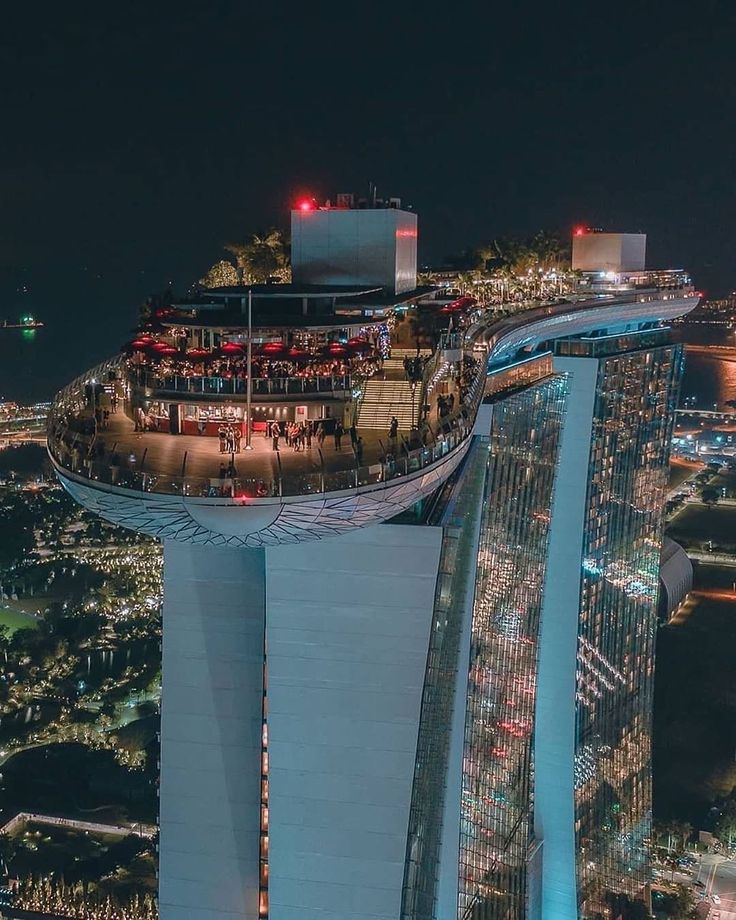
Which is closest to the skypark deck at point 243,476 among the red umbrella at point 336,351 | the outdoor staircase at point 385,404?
the outdoor staircase at point 385,404

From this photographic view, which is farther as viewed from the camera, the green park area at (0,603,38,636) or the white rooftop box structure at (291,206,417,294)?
the green park area at (0,603,38,636)

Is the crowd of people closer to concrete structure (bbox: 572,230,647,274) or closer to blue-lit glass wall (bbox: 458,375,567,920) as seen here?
blue-lit glass wall (bbox: 458,375,567,920)

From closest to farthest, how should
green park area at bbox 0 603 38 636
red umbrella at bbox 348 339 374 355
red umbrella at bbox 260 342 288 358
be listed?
red umbrella at bbox 260 342 288 358
red umbrella at bbox 348 339 374 355
green park area at bbox 0 603 38 636

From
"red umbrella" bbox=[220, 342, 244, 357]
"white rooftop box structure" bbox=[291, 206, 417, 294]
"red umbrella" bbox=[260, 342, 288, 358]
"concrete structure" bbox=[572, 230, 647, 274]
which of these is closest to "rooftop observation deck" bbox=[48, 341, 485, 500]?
"red umbrella" bbox=[260, 342, 288, 358]

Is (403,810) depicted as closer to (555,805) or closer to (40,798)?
(555,805)

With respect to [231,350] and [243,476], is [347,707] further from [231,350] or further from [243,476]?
[231,350]

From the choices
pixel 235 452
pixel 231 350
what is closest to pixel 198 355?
pixel 231 350

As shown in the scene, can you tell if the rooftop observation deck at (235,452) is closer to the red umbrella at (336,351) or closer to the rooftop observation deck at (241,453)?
the rooftop observation deck at (241,453)

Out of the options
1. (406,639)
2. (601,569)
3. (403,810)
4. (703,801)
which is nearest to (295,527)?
(406,639)
